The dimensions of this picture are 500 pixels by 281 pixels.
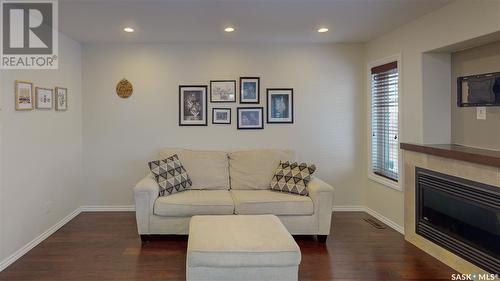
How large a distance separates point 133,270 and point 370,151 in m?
3.38

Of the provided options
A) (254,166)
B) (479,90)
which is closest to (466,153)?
(479,90)

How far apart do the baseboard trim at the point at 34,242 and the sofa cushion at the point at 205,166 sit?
1449 mm

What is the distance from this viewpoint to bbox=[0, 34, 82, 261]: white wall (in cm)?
319

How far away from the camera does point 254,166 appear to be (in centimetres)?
447

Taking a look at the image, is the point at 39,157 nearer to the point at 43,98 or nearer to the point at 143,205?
the point at 43,98

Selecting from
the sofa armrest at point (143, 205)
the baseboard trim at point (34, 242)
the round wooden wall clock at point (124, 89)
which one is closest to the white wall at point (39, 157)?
the baseboard trim at point (34, 242)

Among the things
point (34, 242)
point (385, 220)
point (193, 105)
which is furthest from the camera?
point (193, 105)

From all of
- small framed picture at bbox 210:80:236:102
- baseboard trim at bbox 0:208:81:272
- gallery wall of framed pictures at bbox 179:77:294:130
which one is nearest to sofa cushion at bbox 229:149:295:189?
gallery wall of framed pictures at bbox 179:77:294:130

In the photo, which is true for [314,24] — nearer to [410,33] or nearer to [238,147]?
[410,33]

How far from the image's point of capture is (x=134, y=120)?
192 inches

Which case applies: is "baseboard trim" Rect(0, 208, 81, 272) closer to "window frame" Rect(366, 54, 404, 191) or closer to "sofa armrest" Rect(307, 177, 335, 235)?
"sofa armrest" Rect(307, 177, 335, 235)

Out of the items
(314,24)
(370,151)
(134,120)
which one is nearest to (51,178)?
(134,120)

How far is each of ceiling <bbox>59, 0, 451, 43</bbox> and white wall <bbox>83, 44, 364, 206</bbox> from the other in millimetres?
248

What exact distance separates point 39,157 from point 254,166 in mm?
2459
